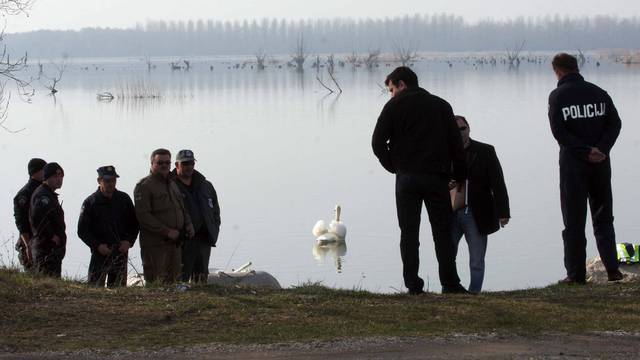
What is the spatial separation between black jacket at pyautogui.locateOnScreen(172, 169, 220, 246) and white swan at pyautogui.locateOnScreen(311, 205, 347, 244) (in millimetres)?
5218

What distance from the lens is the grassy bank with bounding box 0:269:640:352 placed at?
23.1 feet

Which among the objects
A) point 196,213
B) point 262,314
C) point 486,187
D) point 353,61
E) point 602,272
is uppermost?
point 353,61

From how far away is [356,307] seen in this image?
25.8 ft

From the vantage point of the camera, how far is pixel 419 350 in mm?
6629

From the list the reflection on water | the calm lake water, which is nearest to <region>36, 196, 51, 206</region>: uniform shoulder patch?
the calm lake water

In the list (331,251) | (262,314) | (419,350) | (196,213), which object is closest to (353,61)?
(331,251)

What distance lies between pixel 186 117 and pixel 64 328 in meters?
30.0

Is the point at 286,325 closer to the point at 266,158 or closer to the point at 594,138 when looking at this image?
the point at 594,138

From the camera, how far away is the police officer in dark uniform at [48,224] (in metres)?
10.0

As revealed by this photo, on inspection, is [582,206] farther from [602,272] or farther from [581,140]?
[602,272]

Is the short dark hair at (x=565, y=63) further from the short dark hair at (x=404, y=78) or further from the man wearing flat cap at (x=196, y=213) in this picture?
the man wearing flat cap at (x=196, y=213)

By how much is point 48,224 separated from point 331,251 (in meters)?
6.03

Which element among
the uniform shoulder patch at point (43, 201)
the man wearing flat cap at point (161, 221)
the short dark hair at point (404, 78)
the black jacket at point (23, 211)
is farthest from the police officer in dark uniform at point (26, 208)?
the short dark hair at point (404, 78)

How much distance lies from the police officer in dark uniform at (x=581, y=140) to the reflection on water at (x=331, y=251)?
6133 mm
